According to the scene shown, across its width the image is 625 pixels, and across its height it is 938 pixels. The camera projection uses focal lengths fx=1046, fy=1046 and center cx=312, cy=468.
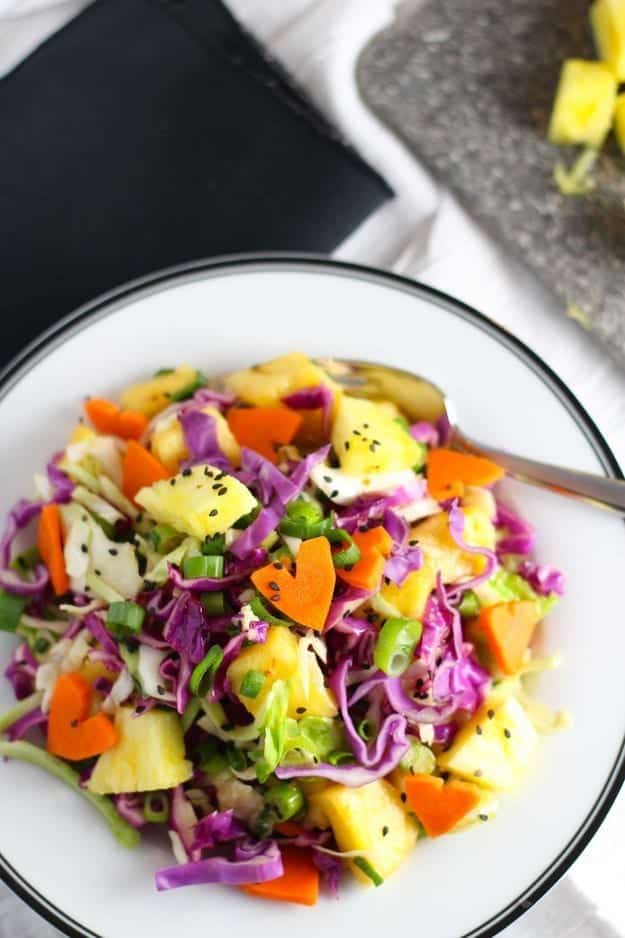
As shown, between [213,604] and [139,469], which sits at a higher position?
[139,469]

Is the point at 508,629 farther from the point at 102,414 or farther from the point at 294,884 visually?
the point at 102,414

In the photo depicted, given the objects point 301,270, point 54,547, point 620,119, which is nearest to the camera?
point 54,547

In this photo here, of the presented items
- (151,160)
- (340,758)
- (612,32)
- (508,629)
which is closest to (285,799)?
(340,758)

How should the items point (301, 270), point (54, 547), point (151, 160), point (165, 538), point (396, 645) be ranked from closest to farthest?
1. point (396, 645)
2. point (165, 538)
3. point (54, 547)
4. point (301, 270)
5. point (151, 160)

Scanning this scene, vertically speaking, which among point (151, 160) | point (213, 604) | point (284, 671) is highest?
point (151, 160)

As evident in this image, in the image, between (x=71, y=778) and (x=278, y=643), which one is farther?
Answer: (x=71, y=778)

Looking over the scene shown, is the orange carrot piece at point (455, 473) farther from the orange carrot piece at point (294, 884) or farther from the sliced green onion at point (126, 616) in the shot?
the orange carrot piece at point (294, 884)
